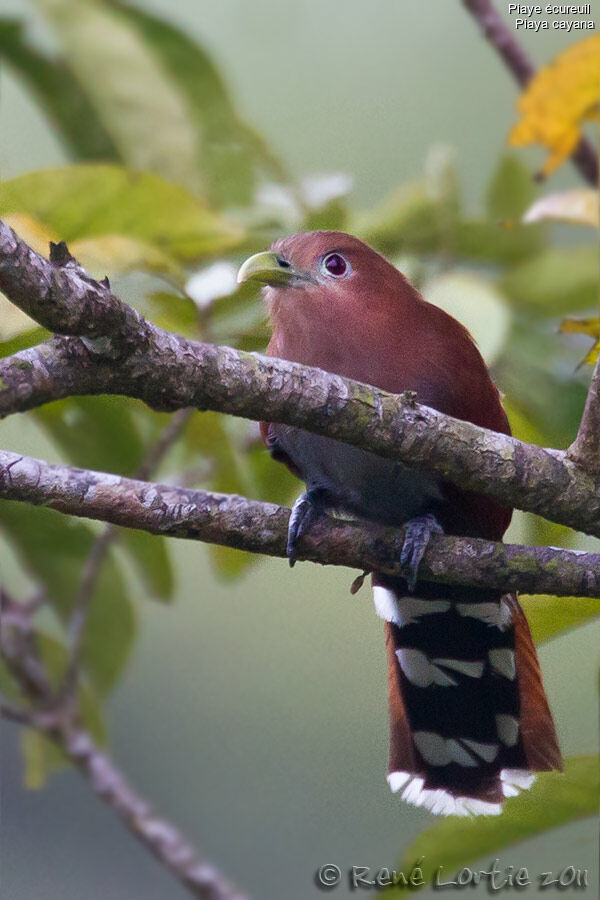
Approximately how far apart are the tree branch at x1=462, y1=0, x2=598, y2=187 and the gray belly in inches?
51.0

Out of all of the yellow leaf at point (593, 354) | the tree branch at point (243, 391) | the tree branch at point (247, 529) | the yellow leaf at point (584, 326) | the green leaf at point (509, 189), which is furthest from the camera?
the green leaf at point (509, 189)

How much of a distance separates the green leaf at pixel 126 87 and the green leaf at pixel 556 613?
1.49 metres

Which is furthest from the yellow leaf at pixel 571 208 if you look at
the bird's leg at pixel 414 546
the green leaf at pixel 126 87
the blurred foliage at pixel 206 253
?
the green leaf at pixel 126 87

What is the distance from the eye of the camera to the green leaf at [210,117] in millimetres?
2770

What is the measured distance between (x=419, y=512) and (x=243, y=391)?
72 centimetres

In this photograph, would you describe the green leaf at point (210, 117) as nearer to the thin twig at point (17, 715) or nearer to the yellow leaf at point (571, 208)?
the yellow leaf at point (571, 208)

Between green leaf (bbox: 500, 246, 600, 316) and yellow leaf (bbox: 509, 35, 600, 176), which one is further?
green leaf (bbox: 500, 246, 600, 316)

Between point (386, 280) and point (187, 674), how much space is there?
6.07 feet

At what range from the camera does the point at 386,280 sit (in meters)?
2.07

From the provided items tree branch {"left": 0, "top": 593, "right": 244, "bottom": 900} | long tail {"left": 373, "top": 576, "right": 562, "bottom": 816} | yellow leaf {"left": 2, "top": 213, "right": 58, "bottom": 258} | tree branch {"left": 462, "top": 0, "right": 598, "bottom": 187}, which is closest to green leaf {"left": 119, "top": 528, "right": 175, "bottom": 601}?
tree branch {"left": 0, "top": 593, "right": 244, "bottom": 900}

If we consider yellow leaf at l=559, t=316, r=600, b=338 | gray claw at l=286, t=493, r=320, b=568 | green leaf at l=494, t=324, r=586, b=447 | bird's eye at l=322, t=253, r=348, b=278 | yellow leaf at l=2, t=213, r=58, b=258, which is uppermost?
bird's eye at l=322, t=253, r=348, b=278

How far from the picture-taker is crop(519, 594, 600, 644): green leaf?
184 cm

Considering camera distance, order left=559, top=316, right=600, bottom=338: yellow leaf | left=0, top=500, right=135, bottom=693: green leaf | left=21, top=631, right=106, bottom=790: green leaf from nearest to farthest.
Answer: left=559, top=316, right=600, bottom=338: yellow leaf
left=0, top=500, right=135, bottom=693: green leaf
left=21, top=631, right=106, bottom=790: green leaf

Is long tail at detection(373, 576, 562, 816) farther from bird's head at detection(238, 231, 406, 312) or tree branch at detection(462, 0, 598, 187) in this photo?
tree branch at detection(462, 0, 598, 187)
